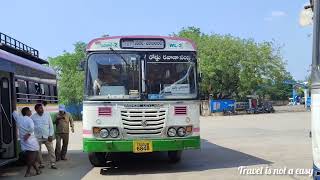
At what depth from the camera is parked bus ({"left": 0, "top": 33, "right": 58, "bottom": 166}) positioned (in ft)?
42.2

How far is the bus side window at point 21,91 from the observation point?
1388cm

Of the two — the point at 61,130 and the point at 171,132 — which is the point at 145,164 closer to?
the point at 171,132

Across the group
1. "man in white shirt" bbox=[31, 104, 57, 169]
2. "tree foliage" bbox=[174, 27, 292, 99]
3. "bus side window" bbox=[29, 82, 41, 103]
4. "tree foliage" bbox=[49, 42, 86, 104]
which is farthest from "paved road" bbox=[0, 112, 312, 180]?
"tree foliage" bbox=[49, 42, 86, 104]

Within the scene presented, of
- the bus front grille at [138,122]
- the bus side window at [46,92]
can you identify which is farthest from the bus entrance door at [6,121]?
the bus side window at [46,92]

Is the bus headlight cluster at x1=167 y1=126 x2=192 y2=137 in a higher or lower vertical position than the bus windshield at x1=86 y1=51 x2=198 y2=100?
lower

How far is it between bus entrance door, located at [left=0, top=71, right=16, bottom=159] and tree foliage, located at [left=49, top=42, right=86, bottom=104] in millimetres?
51516

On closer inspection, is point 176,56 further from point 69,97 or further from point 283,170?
point 69,97

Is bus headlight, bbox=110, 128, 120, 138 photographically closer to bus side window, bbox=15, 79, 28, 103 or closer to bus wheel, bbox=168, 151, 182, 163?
bus wheel, bbox=168, 151, 182, 163

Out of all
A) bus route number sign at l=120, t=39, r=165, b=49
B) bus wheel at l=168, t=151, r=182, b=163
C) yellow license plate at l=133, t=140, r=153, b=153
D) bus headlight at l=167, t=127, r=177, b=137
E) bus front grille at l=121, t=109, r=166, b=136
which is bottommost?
bus wheel at l=168, t=151, r=182, b=163

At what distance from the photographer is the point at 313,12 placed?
736 centimetres

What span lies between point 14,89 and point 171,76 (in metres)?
3.91

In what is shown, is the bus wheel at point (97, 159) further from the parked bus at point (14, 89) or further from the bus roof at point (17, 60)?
the bus roof at point (17, 60)

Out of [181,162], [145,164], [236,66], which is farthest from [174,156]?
[236,66]

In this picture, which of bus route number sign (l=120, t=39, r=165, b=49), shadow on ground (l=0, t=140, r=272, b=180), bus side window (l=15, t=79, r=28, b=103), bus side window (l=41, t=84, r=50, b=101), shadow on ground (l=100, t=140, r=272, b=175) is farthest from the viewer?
bus side window (l=41, t=84, r=50, b=101)
